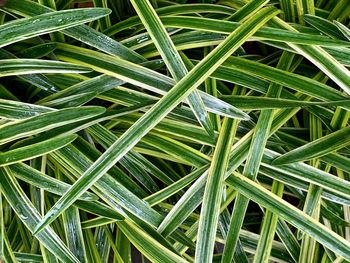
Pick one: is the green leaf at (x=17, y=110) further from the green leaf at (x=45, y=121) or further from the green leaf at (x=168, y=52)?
the green leaf at (x=168, y=52)

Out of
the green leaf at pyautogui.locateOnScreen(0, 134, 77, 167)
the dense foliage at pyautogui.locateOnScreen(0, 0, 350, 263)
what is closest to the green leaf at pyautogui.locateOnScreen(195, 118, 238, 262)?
the dense foliage at pyautogui.locateOnScreen(0, 0, 350, 263)

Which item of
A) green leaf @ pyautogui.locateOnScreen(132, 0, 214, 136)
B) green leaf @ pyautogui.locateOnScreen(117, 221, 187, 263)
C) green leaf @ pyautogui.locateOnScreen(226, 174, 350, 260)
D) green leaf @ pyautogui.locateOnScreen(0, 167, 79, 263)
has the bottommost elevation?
green leaf @ pyautogui.locateOnScreen(0, 167, 79, 263)

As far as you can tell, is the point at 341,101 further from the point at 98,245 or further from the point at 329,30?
the point at 98,245

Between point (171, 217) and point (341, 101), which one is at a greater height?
point (341, 101)

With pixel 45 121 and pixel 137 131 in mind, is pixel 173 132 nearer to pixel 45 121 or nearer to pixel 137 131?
pixel 137 131

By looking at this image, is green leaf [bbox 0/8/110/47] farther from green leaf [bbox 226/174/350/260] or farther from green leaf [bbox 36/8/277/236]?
green leaf [bbox 226/174/350/260]

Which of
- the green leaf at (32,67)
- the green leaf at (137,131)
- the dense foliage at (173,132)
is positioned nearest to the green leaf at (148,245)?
the dense foliage at (173,132)

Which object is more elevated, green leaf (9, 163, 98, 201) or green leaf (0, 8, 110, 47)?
green leaf (0, 8, 110, 47)

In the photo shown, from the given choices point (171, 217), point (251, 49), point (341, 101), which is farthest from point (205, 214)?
point (251, 49)

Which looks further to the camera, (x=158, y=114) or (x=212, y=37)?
(x=212, y=37)
